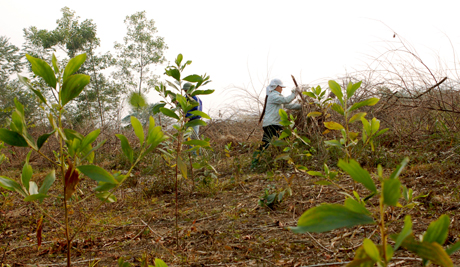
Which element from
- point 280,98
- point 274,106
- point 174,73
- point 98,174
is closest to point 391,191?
point 98,174

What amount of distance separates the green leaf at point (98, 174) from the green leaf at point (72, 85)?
0.23m

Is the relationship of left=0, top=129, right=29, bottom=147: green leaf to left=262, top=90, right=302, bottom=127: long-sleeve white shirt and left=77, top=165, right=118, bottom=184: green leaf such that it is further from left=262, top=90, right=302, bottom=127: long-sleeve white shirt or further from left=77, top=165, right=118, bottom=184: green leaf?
left=262, top=90, right=302, bottom=127: long-sleeve white shirt

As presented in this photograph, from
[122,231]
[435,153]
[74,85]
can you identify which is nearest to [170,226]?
[122,231]

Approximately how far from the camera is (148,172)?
4863mm

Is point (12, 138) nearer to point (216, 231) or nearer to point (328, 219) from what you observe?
point (328, 219)

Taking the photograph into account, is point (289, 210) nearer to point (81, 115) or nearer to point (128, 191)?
point (128, 191)

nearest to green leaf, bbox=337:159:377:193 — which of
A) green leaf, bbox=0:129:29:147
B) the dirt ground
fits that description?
green leaf, bbox=0:129:29:147

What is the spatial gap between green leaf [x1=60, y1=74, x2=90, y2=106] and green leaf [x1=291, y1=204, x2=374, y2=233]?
2.28ft

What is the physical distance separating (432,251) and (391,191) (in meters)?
0.10

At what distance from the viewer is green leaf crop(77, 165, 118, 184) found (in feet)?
2.52

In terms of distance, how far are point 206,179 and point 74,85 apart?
105 inches

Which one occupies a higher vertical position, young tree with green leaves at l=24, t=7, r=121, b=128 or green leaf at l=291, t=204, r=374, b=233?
young tree with green leaves at l=24, t=7, r=121, b=128

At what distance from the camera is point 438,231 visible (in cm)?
49

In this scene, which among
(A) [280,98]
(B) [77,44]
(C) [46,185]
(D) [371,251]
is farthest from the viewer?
(B) [77,44]
